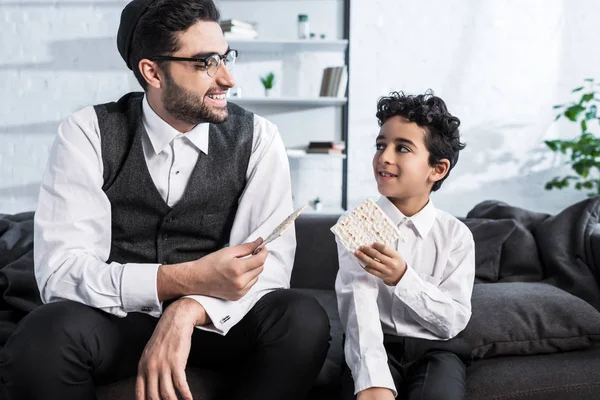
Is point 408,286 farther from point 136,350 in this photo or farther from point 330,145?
point 330,145

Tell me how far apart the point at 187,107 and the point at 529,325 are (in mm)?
1150

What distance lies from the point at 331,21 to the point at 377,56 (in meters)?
0.43

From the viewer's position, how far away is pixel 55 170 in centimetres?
170

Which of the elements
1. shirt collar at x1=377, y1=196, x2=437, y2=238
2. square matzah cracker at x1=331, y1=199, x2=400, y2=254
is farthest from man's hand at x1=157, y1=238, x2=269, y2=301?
shirt collar at x1=377, y1=196, x2=437, y2=238

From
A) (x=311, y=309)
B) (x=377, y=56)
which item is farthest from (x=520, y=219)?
(x=377, y=56)

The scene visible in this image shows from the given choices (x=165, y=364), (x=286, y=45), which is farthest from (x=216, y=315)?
(x=286, y=45)

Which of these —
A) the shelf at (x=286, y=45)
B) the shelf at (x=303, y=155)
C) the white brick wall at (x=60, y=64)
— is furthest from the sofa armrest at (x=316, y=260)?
the white brick wall at (x=60, y=64)

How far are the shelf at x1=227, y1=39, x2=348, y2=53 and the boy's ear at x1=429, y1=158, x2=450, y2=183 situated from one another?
293cm

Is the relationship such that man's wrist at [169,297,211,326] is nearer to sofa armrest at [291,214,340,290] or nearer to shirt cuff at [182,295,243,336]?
shirt cuff at [182,295,243,336]

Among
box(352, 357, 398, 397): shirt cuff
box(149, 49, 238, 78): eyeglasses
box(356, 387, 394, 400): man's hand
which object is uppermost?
box(149, 49, 238, 78): eyeglasses

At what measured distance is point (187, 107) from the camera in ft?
5.82

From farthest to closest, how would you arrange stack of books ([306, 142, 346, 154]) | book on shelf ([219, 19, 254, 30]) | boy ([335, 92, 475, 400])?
stack of books ([306, 142, 346, 154]) → book on shelf ([219, 19, 254, 30]) → boy ([335, 92, 475, 400])

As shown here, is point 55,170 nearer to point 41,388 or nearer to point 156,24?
point 156,24

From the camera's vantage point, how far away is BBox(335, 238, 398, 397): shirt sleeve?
5.02 ft
